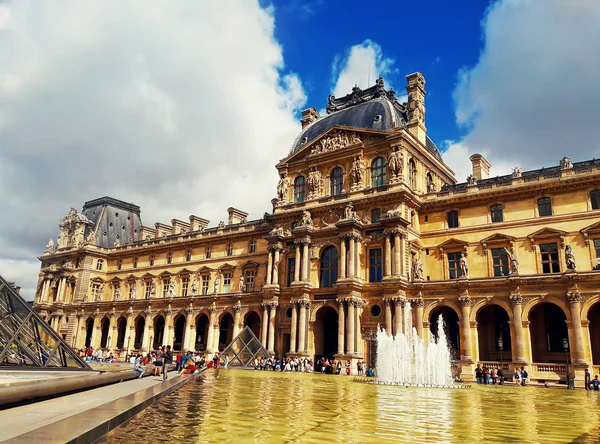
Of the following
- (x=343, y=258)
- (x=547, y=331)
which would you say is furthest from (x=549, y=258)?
(x=343, y=258)

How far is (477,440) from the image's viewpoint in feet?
33.7

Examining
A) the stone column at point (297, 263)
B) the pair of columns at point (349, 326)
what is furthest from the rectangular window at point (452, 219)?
the stone column at point (297, 263)

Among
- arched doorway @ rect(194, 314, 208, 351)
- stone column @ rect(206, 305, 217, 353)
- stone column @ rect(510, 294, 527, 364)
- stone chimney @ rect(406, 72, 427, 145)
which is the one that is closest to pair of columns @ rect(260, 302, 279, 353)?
stone column @ rect(206, 305, 217, 353)

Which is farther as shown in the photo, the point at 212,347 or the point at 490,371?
the point at 212,347

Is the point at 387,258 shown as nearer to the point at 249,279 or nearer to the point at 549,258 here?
the point at 549,258

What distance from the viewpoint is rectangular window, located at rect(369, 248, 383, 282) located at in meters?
44.1

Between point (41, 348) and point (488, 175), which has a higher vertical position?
point (488, 175)

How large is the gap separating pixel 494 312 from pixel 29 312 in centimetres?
3423

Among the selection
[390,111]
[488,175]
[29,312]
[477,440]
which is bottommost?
[477,440]

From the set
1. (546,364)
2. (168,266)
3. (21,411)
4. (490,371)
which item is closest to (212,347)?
(168,266)

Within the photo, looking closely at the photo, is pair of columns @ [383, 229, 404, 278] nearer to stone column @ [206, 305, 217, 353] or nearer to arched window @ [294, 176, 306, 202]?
arched window @ [294, 176, 306, 202]

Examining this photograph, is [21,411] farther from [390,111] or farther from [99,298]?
[99,298]

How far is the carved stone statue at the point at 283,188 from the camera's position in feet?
173

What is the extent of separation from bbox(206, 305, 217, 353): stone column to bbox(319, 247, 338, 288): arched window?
15659mm
